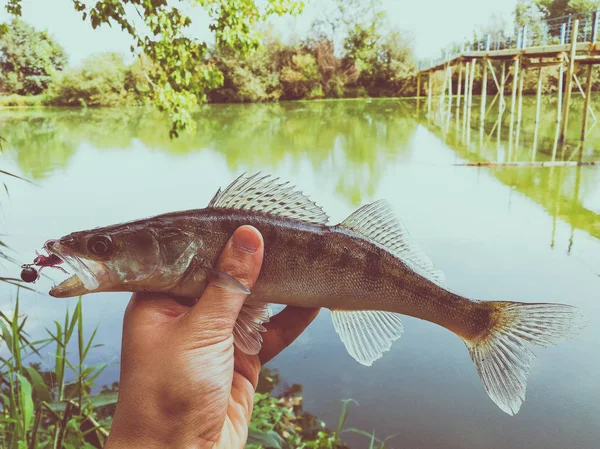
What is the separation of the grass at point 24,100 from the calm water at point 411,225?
17.5m

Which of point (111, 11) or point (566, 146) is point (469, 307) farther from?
point (566, 146)

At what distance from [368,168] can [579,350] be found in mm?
11711

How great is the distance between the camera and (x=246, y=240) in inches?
76.4

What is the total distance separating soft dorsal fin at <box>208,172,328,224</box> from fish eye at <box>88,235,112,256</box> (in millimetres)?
436

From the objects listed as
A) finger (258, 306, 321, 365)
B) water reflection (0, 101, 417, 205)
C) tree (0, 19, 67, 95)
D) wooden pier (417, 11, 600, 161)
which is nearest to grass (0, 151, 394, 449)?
finger (258, 306, 321, 365)

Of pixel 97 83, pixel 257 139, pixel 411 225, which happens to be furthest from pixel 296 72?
pixel 411 225

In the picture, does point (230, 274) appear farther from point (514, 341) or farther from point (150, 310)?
point (514, 341)

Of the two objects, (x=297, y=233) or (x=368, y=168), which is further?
(x=368, y=168)

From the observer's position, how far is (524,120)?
30172 mm

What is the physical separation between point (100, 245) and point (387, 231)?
3.91ft

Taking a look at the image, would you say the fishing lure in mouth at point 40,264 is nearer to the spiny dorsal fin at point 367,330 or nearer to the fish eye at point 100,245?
the fish eye at point 100,245

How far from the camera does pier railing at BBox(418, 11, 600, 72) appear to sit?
Result: 18453mm

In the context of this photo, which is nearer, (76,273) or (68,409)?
(76,273)

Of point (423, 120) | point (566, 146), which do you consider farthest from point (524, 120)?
point (566, 146)
